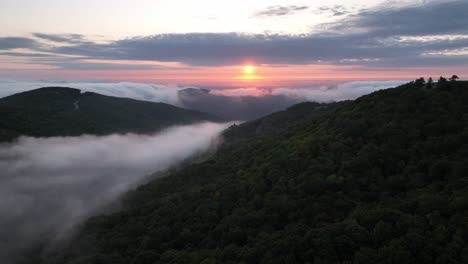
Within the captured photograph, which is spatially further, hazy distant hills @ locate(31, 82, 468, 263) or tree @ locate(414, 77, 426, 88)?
tree @ locate(414, 77, 426, 88)

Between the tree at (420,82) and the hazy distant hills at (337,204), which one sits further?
the tree at (420,82)

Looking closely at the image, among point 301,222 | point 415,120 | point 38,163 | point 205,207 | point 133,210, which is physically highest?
point 415,120

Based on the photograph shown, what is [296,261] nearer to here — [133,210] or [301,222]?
[301,222]

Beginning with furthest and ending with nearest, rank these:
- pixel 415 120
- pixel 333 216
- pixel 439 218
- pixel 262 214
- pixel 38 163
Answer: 1. pixel 38 163
2. pixel 415 120
3. pixel 262 214
4. pixel 333 216
5. pixel 439 218

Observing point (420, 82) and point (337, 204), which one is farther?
point (420, 82)

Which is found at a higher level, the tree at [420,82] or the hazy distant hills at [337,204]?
the tree at [420,82]

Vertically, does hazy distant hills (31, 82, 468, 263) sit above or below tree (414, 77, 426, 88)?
below

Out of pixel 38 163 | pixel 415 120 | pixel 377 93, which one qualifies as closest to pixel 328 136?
pixel 415 120

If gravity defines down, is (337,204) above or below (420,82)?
below
